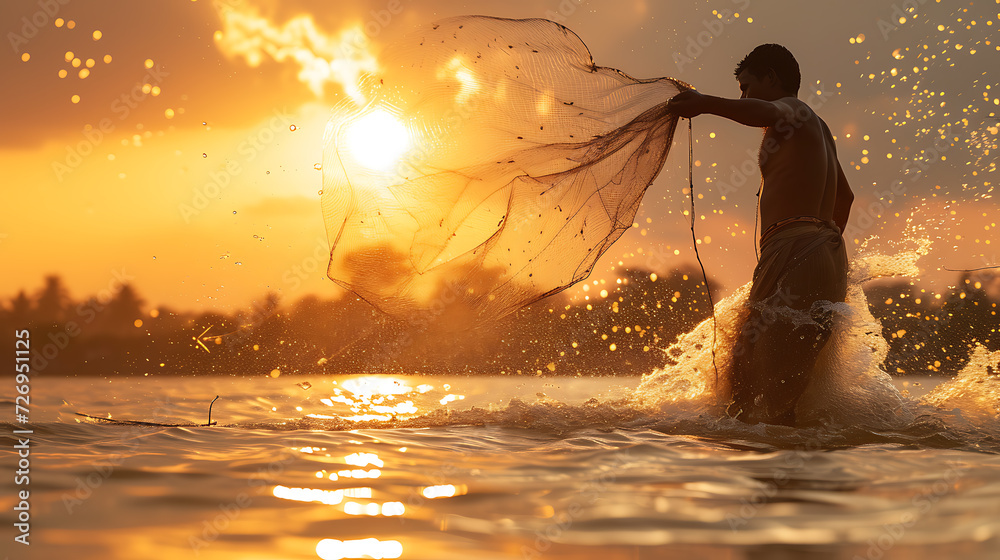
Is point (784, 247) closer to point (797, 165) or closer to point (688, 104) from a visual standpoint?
point (797, 165)

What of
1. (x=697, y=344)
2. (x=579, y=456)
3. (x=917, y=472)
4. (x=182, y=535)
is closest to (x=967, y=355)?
(x=697, y=344)

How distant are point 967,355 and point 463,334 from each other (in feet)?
13.0

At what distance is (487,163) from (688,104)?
1.31 meters

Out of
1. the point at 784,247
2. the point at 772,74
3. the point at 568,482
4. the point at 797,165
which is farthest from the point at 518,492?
the point at 772,74

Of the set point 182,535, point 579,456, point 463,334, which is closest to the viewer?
point 182,535

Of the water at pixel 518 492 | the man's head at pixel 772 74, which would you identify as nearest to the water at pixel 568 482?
the water at pixel 518 492

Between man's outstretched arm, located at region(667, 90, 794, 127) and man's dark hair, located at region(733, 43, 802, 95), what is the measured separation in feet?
0.98

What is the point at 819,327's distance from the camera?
379 cm

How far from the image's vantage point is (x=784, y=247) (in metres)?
3.88

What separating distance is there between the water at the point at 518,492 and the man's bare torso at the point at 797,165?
4.53 feet

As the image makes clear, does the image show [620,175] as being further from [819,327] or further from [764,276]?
[819,327]

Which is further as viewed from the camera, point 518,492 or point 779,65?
point 779,65

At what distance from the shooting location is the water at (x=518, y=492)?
5.88ft

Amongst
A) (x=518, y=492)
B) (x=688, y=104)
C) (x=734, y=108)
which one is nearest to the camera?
(x=518, y=492)
